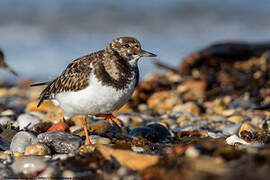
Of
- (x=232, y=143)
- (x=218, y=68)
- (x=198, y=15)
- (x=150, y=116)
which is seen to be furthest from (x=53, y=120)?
(x=198, y=15)

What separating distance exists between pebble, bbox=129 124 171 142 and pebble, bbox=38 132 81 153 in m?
1.06

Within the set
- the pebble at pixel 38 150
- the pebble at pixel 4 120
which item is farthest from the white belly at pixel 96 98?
the pebble at pixel 4 120

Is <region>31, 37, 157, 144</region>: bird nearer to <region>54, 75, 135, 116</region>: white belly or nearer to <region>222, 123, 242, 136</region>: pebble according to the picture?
<region>54, 75, 135, 116</region>: white belly

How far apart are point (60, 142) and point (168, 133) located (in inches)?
63.3

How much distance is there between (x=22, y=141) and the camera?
4.09 m

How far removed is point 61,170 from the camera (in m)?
3.14

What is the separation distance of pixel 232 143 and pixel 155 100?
3589mm

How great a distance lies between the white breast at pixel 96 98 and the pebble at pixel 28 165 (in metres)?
0.90

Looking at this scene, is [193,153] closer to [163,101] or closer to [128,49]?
[128,49]

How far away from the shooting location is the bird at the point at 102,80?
4000 millimetres

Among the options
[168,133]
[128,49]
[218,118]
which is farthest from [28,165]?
[218,118]

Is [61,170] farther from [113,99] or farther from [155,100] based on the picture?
[155,100]

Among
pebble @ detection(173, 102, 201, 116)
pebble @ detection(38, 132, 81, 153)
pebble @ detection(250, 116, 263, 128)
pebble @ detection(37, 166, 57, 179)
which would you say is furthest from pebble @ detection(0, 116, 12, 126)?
pebble @ detection(250, 116, 263, 128)

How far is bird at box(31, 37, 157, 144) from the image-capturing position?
400cm
